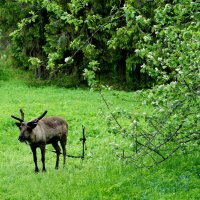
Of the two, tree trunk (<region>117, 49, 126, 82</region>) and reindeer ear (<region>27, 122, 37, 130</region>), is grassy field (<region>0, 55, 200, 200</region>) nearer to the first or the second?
reindeer ear (<region>27, 122, 37, 130</region>)

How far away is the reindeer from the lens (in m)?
12.2

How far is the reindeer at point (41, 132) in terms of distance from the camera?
40.0 ft

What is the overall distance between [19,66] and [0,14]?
7363 mm

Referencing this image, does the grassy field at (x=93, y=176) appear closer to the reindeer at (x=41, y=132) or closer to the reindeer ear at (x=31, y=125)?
the reindeer at (x=41, y=132)

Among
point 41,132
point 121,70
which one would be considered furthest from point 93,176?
point 121,70

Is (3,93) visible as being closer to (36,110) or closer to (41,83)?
(41,83)

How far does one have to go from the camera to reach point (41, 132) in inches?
500

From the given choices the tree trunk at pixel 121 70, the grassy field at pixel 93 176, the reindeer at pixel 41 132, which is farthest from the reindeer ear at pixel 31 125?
the tree trunk at pixel 121 70

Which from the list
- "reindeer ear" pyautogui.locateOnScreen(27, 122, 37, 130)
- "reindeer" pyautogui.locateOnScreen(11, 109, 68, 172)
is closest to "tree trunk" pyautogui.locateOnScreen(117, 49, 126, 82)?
"reindeer" pyautogui.locateOnScreen(11, 109, 68, 172)

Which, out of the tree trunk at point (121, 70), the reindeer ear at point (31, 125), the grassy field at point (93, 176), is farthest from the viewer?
the tree trunk at point (121, 70)

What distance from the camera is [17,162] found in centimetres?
1442

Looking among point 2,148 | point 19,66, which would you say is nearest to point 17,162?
point 2,148

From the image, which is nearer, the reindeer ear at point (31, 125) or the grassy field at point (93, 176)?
the grassy field at point (93, 176)

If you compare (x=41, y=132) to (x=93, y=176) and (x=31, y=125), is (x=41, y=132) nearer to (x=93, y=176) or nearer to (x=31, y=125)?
(x=31, y=125)
